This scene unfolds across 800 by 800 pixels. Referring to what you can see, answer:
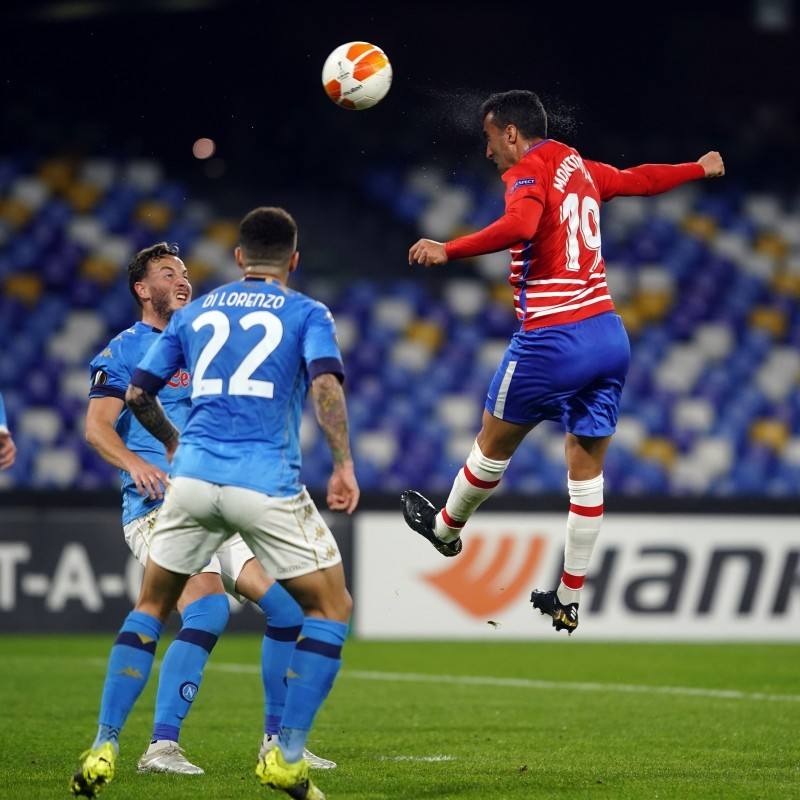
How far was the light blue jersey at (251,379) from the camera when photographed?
5188 millimetres

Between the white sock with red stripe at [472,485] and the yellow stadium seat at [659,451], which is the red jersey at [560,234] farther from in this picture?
the yellow stadium seat at [659,451]

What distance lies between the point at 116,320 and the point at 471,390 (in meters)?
3.91

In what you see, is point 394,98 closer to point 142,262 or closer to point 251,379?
point 142,262

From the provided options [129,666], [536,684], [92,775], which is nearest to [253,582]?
[129,666]

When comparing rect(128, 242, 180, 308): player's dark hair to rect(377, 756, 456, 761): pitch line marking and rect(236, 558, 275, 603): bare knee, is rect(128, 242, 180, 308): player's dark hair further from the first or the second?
rect(377, 756, 456, 761): pitch line marking

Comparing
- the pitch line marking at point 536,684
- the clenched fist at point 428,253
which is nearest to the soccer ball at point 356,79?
the clenched fist at point 428,253

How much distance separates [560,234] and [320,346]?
1.92 m

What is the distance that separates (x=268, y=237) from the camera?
536cm

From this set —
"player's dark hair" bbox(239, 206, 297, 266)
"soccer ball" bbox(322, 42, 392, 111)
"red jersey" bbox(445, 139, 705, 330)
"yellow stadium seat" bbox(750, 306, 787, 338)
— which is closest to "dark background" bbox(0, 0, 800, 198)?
"yellow stadium seat" bbox(750, 306, 787, 338)

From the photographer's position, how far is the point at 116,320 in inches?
640

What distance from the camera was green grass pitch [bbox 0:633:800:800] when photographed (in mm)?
5953

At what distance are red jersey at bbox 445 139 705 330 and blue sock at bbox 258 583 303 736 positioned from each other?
1.70m

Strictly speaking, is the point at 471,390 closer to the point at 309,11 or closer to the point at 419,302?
the point at 419,302

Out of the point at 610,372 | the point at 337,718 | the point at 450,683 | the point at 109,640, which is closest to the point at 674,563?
the point at 450,683
